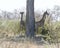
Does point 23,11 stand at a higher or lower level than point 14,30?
higher

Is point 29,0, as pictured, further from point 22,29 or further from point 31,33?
point 22,29

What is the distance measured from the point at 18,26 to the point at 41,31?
201cm

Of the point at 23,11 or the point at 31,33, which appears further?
the point at 23,11

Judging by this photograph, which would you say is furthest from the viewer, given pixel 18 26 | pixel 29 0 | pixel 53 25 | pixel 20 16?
pixel 20 16

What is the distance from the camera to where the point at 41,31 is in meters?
19.5

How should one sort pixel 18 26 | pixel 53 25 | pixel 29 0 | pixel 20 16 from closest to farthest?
pixel 29 0 < pixel 53 25 < pixel 18 26 < pixel 20 16

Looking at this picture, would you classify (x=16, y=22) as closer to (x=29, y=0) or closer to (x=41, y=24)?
(x=41, y=24)

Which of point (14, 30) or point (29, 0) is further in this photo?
point (14, 30)

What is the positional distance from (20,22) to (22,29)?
0.60 metres

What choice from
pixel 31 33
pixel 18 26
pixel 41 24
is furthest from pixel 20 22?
pixel 31 33

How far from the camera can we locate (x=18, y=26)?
20359mm

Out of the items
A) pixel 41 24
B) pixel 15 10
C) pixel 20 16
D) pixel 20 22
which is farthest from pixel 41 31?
pixel 15 10

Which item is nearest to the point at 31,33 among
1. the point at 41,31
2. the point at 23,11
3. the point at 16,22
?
the point at 41,31

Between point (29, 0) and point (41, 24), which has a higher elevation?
point (29, 0)
